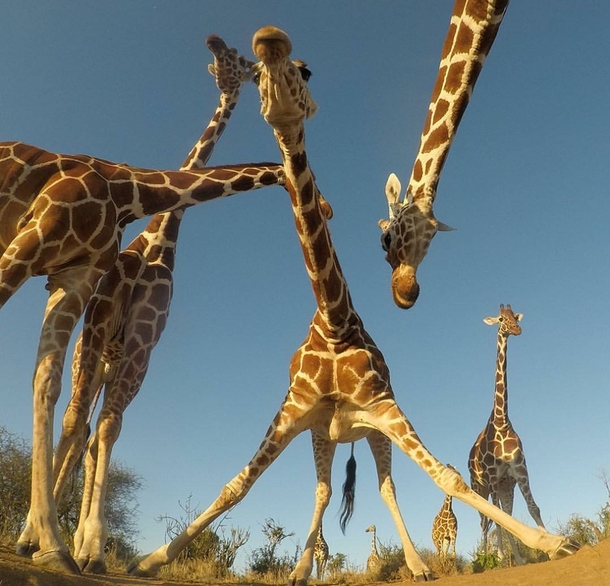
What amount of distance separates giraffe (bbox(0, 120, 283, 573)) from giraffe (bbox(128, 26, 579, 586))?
53.9 inches

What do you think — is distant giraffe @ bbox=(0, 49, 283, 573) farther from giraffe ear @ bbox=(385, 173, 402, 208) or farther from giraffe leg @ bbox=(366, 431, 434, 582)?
giraffe leg @ bbox=(366, 431, 434, 582)

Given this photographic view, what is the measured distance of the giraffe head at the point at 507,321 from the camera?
42.2 ft

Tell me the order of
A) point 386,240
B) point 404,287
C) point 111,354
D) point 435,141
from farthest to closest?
point 111,354 → point 435,141 → point 386,240 → point 404,287

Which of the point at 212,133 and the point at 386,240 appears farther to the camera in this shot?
the point at 212,133

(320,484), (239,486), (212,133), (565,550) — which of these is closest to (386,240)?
(239,486)

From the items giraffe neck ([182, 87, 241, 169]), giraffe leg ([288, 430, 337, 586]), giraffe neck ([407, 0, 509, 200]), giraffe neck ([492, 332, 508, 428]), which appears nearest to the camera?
giraffe neck ([407, 0, 509, 200])

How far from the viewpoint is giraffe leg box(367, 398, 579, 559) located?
4469mm

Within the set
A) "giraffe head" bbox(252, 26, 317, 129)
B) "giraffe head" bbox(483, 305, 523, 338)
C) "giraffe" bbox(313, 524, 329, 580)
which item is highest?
"giraffe head" bbox(483, 305, 523, 338)

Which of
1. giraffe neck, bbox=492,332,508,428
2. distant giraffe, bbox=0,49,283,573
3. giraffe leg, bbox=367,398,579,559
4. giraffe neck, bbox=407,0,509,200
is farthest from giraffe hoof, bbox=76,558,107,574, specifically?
giraffe neck, bbox=492,332,508,428

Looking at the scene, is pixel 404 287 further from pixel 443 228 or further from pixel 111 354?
pixel 111 354

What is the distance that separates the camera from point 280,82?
4516mm

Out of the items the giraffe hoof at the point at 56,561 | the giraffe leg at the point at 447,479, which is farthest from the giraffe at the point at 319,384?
the giraffe hoof at the point at 56,561

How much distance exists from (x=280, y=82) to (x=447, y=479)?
362 centimetres

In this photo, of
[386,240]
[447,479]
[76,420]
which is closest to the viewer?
[447,479]
